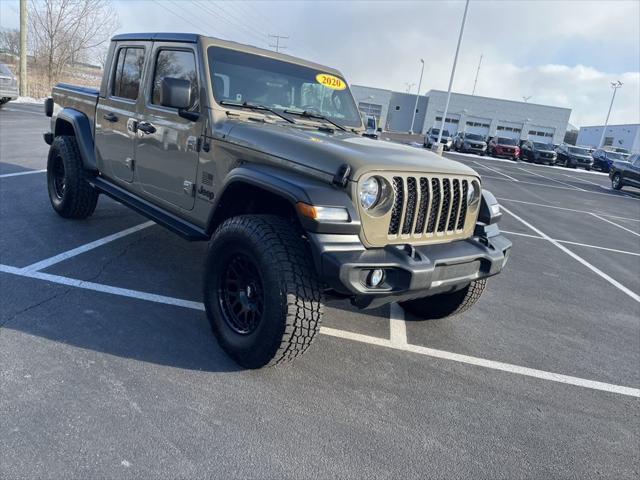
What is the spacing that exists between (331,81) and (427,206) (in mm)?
2042

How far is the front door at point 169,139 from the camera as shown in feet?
12.4

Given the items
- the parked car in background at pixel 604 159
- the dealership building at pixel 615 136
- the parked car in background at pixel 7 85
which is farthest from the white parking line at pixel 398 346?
the dealership building at pixel 615 136

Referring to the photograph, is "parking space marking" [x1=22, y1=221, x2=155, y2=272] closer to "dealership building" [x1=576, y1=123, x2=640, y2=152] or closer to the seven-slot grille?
the seven-slot grille

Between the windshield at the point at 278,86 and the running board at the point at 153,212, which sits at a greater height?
the windshield at the point at 278,86

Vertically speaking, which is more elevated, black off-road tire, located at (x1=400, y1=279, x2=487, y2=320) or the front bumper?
the front bumper

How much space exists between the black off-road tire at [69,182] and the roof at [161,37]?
53.6 inches

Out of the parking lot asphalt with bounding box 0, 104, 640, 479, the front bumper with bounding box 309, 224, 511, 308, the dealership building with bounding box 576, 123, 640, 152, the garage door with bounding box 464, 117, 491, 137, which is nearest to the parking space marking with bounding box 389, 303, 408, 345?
the parking lot asphalt with bounding box 0, 104, 640, 479

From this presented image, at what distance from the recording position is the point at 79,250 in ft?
16.0

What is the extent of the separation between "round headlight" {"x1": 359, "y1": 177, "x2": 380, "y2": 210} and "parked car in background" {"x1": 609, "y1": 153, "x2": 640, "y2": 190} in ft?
72.2

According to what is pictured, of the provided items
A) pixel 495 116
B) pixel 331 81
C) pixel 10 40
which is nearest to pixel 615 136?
pixel 495 116

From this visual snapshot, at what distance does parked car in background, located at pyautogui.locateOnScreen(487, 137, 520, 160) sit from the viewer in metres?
33.8

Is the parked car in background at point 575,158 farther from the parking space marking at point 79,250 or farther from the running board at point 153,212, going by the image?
the running board at point 153,212

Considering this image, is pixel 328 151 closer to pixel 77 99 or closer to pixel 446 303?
pixel 446 303

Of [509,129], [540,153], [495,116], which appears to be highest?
[495,116]
